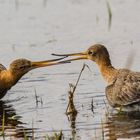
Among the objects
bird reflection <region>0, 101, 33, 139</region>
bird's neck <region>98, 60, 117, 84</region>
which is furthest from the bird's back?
bird reflection <region>0, 101, 33, 139</region>

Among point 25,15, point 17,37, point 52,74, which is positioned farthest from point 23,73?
point 25,15

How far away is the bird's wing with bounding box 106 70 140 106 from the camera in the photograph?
512 inches

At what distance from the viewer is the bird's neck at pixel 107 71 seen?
14305mm

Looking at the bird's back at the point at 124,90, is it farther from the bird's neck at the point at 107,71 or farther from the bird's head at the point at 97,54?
the bird's head at the point at 97,54

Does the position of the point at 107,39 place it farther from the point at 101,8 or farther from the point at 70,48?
the point at 101,8

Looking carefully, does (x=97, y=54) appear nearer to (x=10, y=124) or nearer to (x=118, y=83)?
(x=118, y=83)

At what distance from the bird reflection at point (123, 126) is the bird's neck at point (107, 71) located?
116 centimetres

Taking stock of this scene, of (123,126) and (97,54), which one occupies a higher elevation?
(97,54)

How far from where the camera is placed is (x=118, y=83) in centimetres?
1370

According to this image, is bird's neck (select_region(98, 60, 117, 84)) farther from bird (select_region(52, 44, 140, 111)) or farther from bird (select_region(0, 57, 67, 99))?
bird (select_region(0, 57, 67, 99))

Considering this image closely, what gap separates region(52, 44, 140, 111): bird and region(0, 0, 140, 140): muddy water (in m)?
0.23

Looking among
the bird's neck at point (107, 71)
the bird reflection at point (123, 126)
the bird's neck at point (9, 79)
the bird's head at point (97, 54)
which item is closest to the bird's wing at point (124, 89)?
the bird reflection at point (123, 126)

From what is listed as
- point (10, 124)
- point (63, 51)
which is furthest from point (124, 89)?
point (63, 51)

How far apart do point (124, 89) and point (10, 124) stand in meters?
1.98
